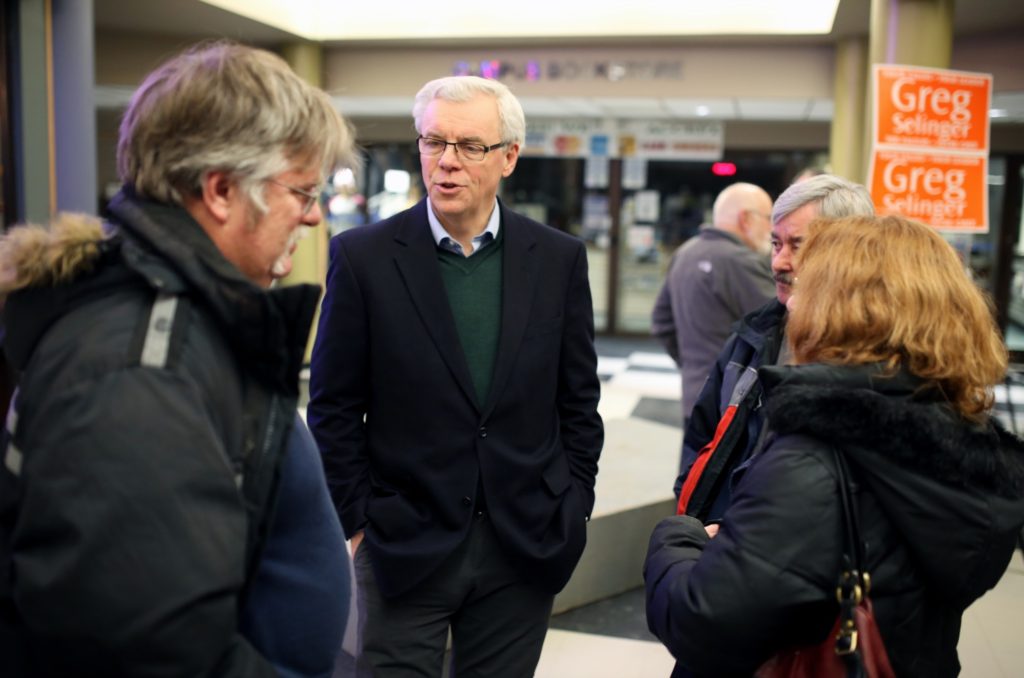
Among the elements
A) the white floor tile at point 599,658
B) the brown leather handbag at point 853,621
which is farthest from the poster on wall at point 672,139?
the brown leather handbag at point 853,621

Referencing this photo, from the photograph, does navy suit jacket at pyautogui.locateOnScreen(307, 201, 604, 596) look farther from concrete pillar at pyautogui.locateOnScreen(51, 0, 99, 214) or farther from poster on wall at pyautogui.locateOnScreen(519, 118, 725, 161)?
poster on wall at pyautogui.locateOnScreen(519, 118, 725, 161)

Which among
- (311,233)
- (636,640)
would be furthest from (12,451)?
(311,233)

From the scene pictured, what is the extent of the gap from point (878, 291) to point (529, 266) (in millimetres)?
733

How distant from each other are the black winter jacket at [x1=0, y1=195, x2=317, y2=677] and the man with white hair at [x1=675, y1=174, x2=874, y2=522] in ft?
3.17

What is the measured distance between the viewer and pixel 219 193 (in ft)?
3.16

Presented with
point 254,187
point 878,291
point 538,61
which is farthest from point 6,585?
point 538,61

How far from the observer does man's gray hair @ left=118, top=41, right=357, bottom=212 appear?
3.08ft

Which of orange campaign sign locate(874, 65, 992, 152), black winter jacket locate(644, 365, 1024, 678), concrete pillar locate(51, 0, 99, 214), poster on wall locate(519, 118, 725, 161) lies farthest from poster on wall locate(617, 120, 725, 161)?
black winter jacket locate(644, 365, 1024, 678)

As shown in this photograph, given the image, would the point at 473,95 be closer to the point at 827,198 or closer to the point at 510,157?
the point at 510,157

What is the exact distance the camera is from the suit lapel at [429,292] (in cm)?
166

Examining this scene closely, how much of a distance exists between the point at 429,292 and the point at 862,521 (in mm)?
876

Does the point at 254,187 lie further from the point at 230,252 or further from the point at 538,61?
the point at 538,61

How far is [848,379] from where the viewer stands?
1.15 meters

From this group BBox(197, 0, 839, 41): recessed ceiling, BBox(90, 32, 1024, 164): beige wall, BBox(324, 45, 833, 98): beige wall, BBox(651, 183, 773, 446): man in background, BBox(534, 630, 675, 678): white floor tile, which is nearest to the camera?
BBox(534, 630, 675, 678): white floor tile
